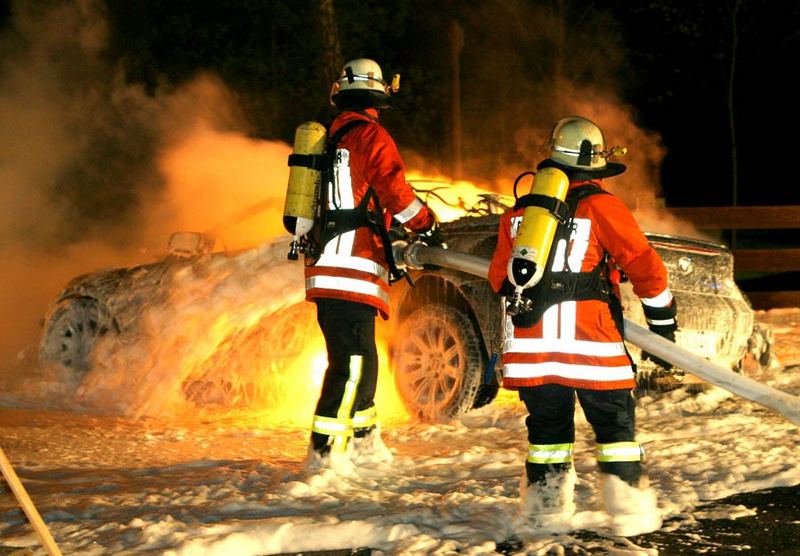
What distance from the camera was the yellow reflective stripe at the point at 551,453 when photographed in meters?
4.54

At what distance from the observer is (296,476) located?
5363 millimetres

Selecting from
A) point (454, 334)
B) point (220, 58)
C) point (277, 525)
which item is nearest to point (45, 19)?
point (220, 58)

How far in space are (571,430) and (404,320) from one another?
254 cm

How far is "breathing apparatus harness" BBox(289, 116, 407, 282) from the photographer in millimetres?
5551

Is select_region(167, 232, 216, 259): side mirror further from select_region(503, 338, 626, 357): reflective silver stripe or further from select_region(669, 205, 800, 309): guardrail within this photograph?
select_region(669, 205, 800, 309): guardrail

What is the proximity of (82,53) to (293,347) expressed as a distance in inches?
429

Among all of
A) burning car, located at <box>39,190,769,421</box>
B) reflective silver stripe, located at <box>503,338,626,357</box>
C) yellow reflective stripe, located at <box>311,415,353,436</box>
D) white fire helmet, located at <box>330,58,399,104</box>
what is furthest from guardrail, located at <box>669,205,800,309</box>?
reflective silver stripe, located at <box>503,338,626,357</box>

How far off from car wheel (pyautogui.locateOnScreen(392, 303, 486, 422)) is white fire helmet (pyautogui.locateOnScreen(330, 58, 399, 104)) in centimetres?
159

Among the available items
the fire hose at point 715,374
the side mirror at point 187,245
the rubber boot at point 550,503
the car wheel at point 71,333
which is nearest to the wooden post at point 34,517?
the rubber boot at point 550,503

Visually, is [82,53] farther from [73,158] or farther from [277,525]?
[277,525]

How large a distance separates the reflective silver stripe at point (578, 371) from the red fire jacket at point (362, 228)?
1.22 m

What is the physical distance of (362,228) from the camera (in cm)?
557

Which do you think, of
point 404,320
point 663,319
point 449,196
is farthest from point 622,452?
point 449,196

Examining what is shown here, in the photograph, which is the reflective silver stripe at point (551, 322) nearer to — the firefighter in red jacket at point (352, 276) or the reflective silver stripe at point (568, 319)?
the reflective silver stripe at point (568, 319)
